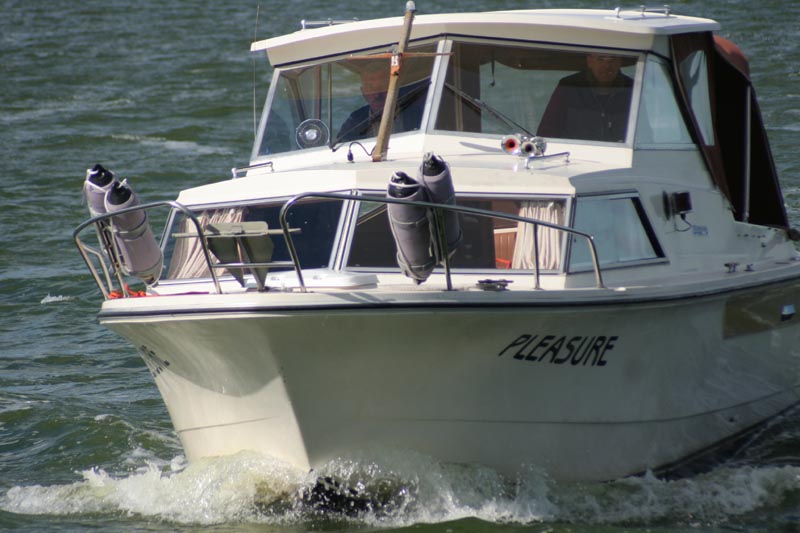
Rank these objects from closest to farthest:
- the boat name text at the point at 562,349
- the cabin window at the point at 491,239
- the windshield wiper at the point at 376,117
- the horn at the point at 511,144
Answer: the boat name text at the point at 562,349 → the cabin window at the point at 491,239 → the horn at the point at 511,144 → the windshield wiper at the point at 376,117

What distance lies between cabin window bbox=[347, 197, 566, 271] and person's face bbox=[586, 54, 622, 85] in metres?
1.43

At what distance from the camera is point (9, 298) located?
1236 centimetres

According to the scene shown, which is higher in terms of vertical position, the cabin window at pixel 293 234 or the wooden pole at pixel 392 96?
the wooden pole at pixel 392 96

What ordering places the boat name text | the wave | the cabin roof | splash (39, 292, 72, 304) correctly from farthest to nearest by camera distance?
the wave
splash (39, 292, 72, 304)
the cabin roof
the boat name text

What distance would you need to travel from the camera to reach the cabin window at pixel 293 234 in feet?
22.0

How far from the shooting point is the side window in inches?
319

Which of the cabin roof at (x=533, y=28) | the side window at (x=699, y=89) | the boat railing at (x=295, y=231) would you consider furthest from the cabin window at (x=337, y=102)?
the side window at (x=699, y=89)

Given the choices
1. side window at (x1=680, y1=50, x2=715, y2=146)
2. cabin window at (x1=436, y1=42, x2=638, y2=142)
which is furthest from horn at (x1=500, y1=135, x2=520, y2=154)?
side window at (x1=680, y1=50, x2=715, y2=146)

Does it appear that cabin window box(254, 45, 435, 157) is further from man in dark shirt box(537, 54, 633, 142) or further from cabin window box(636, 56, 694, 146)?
cabin window box(636, 56, 694, 146)

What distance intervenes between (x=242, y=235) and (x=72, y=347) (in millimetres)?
5695

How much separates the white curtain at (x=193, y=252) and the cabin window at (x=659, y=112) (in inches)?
107

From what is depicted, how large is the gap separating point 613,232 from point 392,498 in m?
2.07

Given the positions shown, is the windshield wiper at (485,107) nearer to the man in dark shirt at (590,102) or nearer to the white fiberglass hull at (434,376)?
the man in dark shirt at (590,102)

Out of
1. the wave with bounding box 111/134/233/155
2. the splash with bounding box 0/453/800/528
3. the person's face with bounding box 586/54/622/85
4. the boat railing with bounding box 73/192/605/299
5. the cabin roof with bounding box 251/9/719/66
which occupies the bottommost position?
→ the wave with bounding box 111/134/233/155
